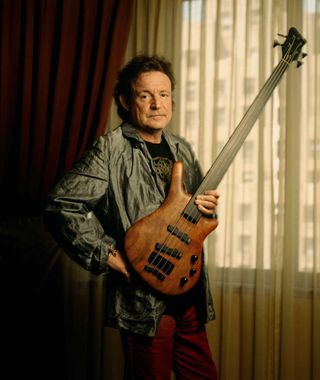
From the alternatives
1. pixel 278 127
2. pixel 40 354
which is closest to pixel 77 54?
pixel 278 127

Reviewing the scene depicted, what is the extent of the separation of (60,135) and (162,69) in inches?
24.4

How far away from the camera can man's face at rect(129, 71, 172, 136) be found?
58.3 inches

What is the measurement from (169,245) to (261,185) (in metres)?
0.74

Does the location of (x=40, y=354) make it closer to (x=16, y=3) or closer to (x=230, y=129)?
(x=230, y=129)

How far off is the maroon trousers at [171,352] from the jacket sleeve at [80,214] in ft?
0.87

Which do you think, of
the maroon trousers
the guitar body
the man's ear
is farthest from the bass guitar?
the man's ear

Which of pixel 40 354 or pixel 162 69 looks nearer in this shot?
pixel 162 69

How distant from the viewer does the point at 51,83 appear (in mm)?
1994

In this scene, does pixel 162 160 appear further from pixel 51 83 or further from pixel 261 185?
pixel 51 83

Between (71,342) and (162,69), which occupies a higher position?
(162,69)

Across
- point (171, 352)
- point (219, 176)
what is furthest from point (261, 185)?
point (171, 352)

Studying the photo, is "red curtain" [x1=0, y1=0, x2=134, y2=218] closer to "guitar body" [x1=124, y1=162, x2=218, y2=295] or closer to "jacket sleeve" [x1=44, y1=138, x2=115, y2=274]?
"jacket sleeve" [x1=44, y1=138, x2=115, y2=274]

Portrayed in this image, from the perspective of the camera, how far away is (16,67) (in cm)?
200

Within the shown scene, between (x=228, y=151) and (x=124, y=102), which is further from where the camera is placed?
(x=124, y=102)
